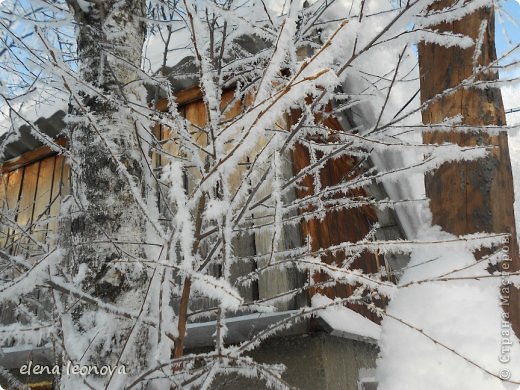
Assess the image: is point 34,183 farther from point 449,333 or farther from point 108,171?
point 449,333

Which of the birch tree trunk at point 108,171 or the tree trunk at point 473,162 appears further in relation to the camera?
the tree trunk at point 473,162

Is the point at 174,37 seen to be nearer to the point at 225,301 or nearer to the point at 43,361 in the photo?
the point at 43,361

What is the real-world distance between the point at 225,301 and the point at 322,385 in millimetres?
2320

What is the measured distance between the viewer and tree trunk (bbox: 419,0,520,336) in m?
1.88

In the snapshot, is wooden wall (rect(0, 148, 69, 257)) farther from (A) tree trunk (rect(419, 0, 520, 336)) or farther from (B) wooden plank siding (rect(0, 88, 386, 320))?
(A) tree trunk (rect(419, 0, 520, 336))

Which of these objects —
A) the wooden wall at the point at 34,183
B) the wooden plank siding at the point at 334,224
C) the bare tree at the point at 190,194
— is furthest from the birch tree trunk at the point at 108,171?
the wooden wall at the point at 34,183

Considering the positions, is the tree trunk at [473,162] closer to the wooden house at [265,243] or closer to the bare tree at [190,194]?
the bare tree at [190,194]

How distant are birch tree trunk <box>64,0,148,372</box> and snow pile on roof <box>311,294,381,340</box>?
1233 millimetres

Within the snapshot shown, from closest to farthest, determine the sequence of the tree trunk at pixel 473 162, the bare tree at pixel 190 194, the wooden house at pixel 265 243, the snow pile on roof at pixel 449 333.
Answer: the bare tree at pixel 190 194
the snow pile on roof at pixel 449 333
the tree trunk at pixel 473 162
the wooden house at pixel 265 243

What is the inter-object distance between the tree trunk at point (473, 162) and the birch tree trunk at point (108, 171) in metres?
1.37

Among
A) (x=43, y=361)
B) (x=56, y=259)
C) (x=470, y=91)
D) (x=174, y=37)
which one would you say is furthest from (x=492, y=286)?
(x=174, y=37)

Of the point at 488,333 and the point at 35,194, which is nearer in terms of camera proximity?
the point at 488,333

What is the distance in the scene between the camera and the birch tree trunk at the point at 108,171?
67.5 inches

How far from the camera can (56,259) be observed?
1228 mm
